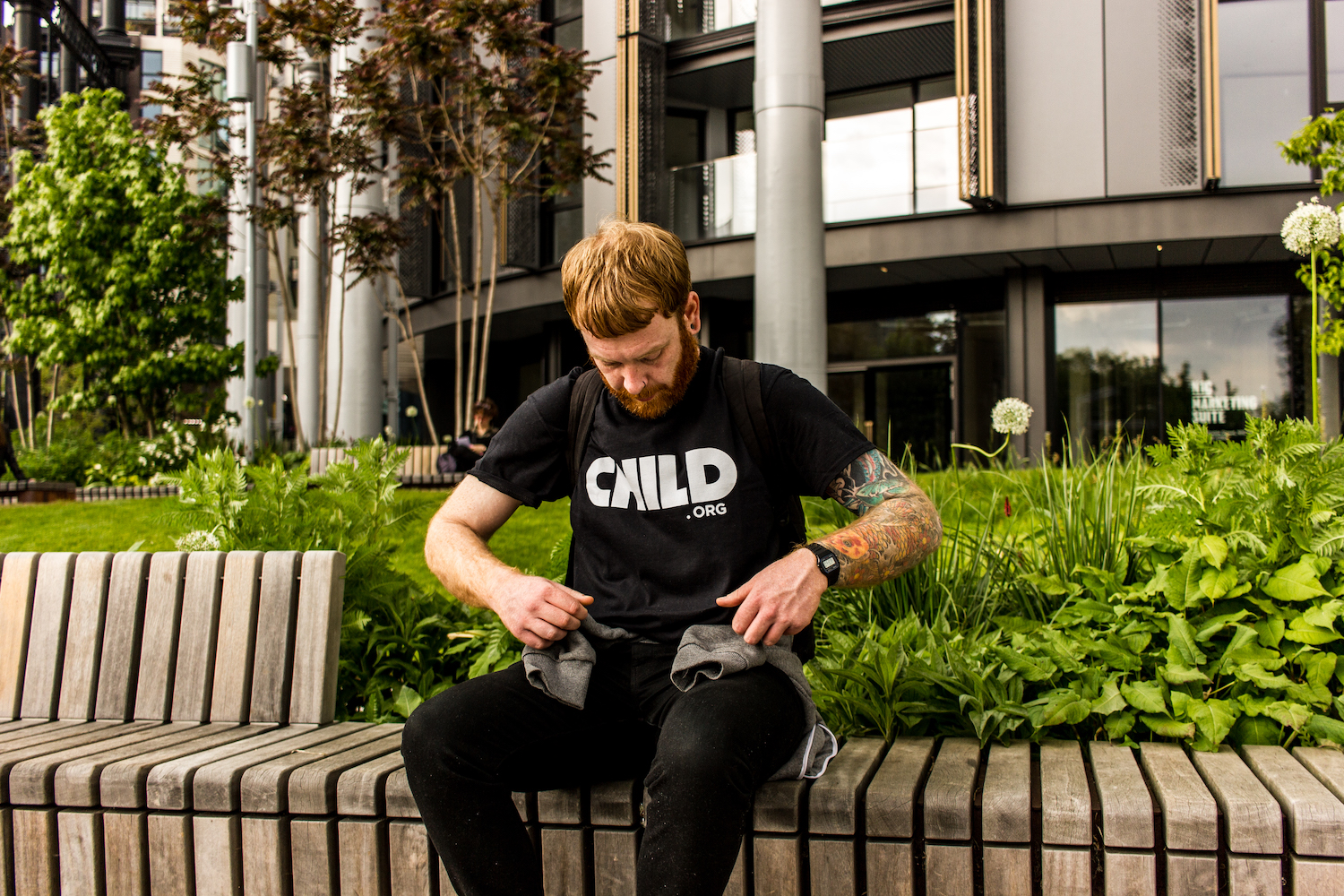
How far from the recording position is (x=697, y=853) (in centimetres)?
178

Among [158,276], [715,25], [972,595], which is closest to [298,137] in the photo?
[158,276]

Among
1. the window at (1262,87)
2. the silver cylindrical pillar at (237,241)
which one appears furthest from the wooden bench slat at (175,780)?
the window at (1262,87)

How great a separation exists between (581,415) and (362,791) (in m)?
0.97

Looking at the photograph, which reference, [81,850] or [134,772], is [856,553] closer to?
[134,772]

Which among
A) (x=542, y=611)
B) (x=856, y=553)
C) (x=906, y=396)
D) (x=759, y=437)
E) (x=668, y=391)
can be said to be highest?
(x=906, y=396)

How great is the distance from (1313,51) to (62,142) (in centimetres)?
1728

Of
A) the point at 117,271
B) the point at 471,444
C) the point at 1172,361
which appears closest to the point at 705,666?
the point at 471,444

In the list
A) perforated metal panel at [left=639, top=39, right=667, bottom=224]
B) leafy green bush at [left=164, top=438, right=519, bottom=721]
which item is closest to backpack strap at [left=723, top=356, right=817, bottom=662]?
leafy green bush at [left=164, top=438, right=519, bottom=721]

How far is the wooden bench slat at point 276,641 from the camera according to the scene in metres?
2.93

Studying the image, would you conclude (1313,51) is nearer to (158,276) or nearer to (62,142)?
(158,276)

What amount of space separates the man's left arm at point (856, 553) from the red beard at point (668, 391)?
15.3 inches

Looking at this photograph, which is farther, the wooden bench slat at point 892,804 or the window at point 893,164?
the window at point 893,164

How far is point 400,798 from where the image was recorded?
229cm

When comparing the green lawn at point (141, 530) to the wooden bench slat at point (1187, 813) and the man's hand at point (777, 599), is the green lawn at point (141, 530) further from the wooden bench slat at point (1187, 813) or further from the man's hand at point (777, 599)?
the wooden bench slat at point (1187, 813)
